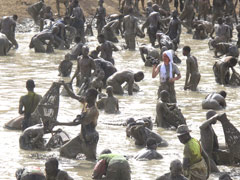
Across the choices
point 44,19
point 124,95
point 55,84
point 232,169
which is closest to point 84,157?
point 55,84

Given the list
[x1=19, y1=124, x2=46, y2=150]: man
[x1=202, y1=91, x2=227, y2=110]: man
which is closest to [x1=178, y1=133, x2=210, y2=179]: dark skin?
[x1=19, y1=124, x2=46, y2=150]: man

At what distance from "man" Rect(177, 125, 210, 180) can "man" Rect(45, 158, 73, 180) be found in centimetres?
166

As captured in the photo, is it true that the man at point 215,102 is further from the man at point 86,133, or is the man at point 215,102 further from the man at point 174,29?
the man at point 174,29

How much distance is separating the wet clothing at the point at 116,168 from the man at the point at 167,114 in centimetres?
372

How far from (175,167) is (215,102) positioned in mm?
7289

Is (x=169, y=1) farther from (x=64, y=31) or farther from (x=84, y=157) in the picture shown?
(x=84, y=157)

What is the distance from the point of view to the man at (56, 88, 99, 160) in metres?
12.0

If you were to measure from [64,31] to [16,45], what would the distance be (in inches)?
61.8

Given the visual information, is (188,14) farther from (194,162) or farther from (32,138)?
(194,162)

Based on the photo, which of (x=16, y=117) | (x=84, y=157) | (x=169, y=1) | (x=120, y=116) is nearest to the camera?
(x=84, y=157)

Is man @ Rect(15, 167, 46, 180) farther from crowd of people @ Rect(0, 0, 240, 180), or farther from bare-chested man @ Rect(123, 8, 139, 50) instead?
bare-chested man @ Rect(123, 8, 139, 50)

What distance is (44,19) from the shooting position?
2767cm

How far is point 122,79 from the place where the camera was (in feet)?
57.6

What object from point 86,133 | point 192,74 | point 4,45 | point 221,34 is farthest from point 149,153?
point 221,34
